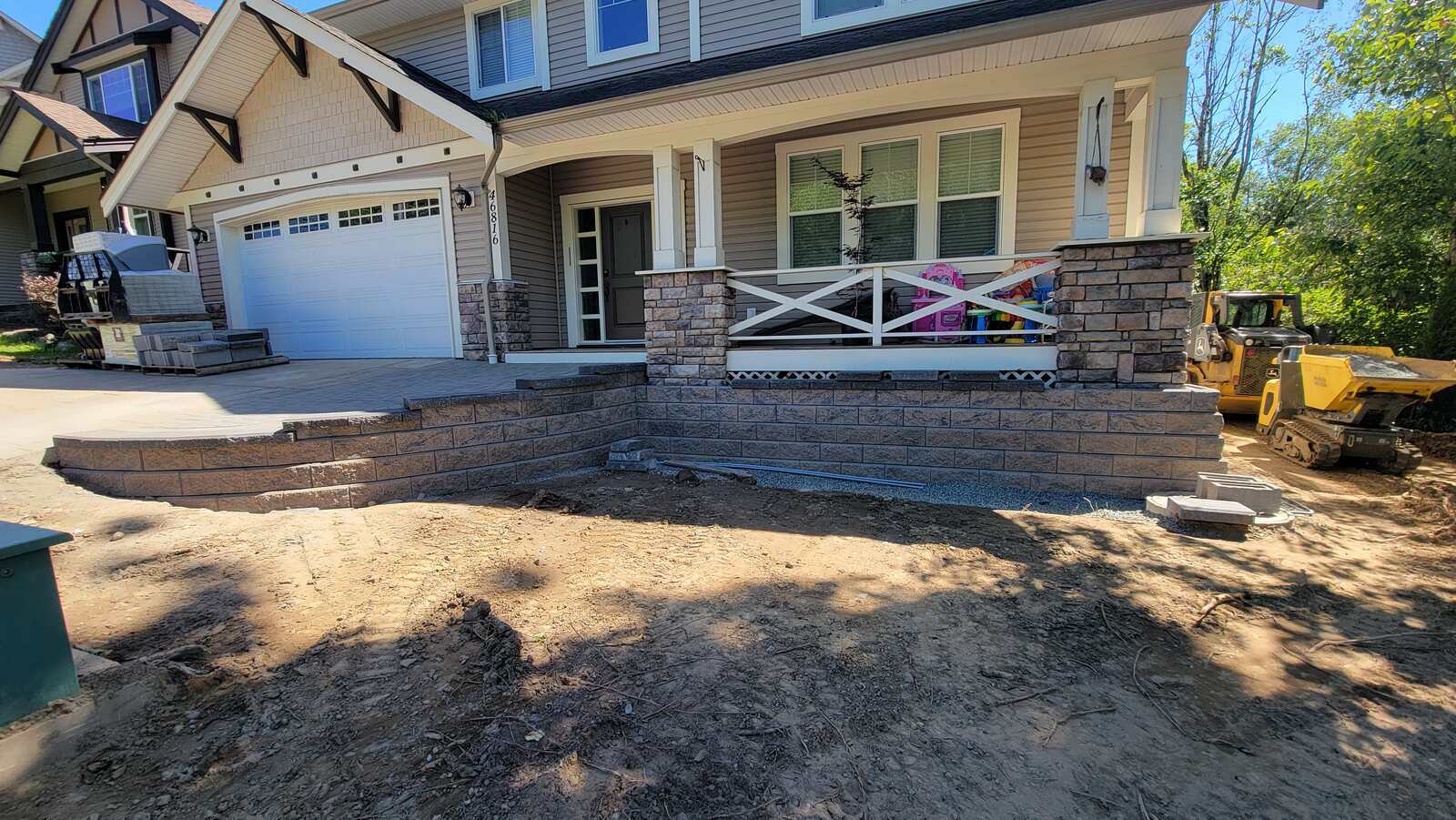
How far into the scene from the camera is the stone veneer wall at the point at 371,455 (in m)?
4.34

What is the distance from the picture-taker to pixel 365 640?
280cm

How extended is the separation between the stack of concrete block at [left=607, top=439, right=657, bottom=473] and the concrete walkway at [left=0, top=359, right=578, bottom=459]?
122cm

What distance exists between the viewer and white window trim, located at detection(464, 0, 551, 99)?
873cm

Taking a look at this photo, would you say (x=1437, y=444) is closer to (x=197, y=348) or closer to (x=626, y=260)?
(x=626, y=260)

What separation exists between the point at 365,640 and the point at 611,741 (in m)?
1.41

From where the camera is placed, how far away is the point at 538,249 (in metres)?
9.11

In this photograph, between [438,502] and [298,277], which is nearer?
[438,502]

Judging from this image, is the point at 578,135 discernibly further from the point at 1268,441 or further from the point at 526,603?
the point at 1268,441

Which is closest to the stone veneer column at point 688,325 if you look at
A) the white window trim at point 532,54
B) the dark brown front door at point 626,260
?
the dark brown front door at point 626,260

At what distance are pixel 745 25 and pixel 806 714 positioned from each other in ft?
26.7

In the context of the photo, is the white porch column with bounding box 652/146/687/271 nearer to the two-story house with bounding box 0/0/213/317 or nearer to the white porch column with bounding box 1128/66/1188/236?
the white porch column with bounding box 1128/66/1188/236

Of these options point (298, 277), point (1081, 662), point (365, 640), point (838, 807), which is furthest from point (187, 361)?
point (1081, 662)

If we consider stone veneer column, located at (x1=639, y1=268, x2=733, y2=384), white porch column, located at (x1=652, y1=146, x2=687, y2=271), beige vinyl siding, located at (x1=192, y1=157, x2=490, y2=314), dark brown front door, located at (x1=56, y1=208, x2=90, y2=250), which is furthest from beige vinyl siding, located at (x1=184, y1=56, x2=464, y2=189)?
dark brown front door, located at (x1=56, y1=208, x2=90, y2=250)

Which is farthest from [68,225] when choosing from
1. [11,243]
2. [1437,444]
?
[1437,444]
